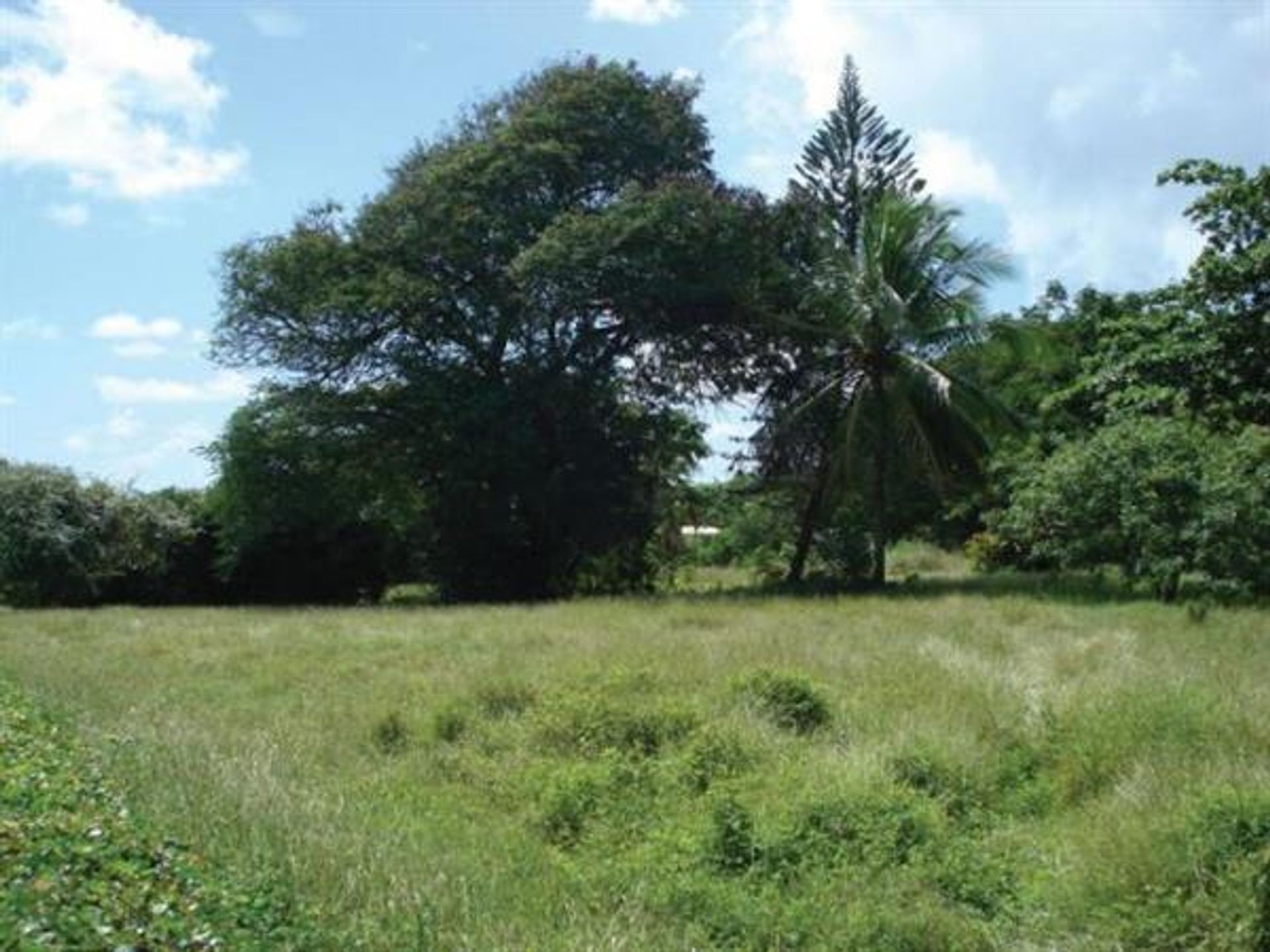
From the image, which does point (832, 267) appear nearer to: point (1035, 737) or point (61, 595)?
point (1035, 737)

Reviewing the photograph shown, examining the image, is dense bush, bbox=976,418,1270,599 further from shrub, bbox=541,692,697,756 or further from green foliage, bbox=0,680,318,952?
green foliage, bbox=0,680,318,952

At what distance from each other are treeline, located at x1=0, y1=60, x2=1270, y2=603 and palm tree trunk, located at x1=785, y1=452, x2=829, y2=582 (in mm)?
82

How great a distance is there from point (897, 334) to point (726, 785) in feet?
57.8

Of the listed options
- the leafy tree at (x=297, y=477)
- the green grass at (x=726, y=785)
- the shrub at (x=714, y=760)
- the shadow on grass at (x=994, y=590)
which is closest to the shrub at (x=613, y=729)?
the green grass at (x=726, y=785)

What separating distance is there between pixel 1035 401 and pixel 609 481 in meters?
12.3

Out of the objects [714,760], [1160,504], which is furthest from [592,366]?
[714,760]

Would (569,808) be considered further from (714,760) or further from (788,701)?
(788,701)

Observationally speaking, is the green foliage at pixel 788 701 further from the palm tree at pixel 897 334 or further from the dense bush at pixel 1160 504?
the palm tree at pixel 897 334

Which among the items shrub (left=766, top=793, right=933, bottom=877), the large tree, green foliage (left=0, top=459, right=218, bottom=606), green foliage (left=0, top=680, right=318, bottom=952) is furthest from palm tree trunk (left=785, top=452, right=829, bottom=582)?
green foliage (left=0, top=680, right=318, bottom=952)

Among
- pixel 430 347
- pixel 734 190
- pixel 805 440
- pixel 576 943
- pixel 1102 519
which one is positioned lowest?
pixel 576 943

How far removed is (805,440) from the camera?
1046 inches

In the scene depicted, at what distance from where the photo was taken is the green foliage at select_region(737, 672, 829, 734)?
29.5 feet

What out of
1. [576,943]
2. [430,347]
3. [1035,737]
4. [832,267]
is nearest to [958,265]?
[832,267]

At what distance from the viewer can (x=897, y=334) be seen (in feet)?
→ 77.3
